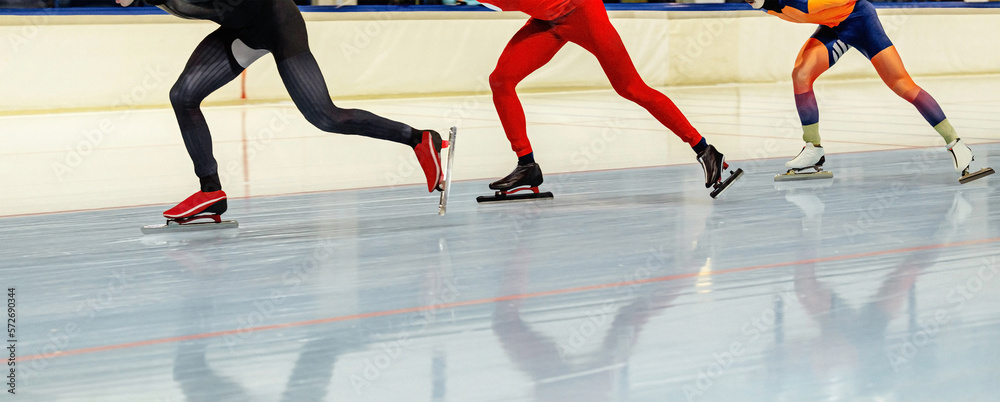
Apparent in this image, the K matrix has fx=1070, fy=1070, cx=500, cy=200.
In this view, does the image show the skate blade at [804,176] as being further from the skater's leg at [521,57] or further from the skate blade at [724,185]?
the skater's leg at [521,57]

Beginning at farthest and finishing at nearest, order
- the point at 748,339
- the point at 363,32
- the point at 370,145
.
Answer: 1. the point at 363,32
2. the point at 370,145
3. the point at 748,339

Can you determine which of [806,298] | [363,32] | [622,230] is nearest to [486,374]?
[806,298]

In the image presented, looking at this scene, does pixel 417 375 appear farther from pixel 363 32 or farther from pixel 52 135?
pixel 363 32

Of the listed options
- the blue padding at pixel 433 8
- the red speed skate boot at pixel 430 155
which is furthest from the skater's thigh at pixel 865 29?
the blue padding at pixel 433 8

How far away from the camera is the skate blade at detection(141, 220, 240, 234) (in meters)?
3.86

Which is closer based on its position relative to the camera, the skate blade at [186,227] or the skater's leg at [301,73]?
the skater's leg at [301,73]

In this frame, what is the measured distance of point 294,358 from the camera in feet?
7.26

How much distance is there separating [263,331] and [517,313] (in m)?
0.60

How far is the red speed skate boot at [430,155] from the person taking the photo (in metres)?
4.12

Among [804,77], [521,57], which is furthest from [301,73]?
[804,77]

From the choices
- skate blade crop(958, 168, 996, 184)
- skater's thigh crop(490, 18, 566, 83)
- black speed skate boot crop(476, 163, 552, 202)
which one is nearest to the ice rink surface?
skate blade crop(958, 168, 996, 184)

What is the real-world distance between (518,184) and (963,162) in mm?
2057

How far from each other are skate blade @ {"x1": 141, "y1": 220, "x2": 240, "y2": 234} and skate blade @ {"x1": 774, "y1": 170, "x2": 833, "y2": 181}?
8.66 ft

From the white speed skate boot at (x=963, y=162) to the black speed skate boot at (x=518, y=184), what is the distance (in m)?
1.88
